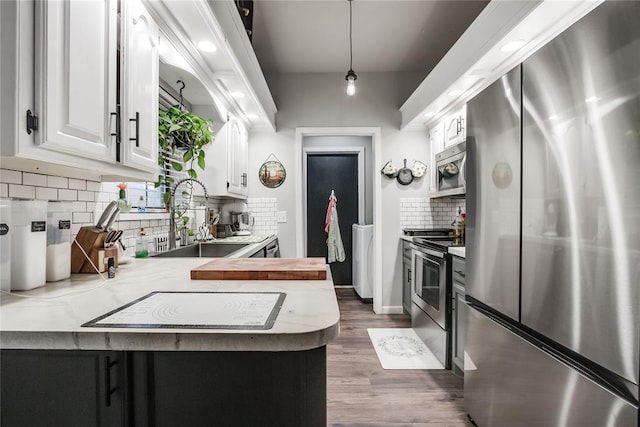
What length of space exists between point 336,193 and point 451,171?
2.32 meters

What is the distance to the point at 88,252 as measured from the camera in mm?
1308

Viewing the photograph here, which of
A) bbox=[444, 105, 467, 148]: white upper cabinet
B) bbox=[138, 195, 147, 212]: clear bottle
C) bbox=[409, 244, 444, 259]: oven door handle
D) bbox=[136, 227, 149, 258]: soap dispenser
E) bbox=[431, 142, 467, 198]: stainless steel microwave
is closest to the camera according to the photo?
bbox=[136, 227, 149, 258]: soap dispenser

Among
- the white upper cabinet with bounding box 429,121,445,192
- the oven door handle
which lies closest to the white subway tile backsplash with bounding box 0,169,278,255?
the oven door handle

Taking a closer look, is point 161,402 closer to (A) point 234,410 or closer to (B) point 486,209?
(A) point 234,410

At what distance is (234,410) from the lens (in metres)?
0.80

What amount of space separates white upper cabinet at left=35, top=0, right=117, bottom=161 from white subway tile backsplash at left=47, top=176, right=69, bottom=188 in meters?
0.36

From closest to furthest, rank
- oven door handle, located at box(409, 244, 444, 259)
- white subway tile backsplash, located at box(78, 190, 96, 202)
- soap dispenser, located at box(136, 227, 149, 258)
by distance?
white subway tile backsplash, located at box(78, 190, 96, 202), soap dispenser, located at box(136, 227, 149, 258), oven door handle, located at box(409, 244, 444, 259)

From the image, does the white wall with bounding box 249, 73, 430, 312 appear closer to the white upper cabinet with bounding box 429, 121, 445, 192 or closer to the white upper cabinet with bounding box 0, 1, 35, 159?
the white upper cabinet with bounding box 429, 121, 445, 192

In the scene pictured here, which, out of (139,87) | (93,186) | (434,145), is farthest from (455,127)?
(93,186)

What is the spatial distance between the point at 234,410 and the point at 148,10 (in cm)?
159

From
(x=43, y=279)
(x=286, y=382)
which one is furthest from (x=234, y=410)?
(x=43, y=279)

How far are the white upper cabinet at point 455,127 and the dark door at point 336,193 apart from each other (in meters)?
2.02

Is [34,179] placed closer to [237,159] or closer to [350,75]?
[237,159]

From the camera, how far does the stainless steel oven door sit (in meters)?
2.49
